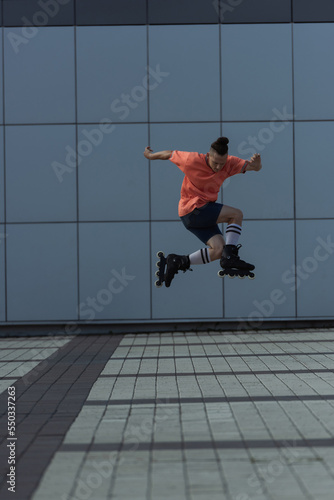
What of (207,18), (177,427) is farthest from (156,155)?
(207,18)

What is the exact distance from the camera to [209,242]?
8.71 metres

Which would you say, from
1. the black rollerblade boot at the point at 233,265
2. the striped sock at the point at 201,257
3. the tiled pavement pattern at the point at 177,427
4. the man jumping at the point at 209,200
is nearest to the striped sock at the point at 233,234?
the man jumping at the point at 209,200

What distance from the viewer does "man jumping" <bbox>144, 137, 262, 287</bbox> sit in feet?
26.4

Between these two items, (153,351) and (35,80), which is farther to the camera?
(35,80)

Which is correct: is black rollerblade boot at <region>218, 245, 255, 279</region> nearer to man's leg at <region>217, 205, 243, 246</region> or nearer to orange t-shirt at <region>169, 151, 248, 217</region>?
man's leg at <region>217, 205, 243, 246</region>

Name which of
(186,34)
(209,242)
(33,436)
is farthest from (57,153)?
(33,436)

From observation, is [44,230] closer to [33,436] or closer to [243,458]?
[33,436]

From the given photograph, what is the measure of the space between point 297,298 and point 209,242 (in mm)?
7506

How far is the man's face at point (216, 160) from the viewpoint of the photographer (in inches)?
309

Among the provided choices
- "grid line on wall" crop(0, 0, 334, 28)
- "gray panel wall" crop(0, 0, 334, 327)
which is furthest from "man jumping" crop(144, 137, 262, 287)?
"grid line on wall" crop(0, 0, 334, 28)

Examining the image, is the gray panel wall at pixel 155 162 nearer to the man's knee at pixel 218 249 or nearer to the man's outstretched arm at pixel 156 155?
the man's knee at pixel 218 249

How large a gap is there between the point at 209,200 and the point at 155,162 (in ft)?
24.5

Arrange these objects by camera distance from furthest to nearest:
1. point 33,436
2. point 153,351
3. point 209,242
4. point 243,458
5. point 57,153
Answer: point 57,153
point 153,351
point 209,242
point 33,436
point 243,458

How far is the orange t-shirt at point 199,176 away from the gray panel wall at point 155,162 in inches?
288
